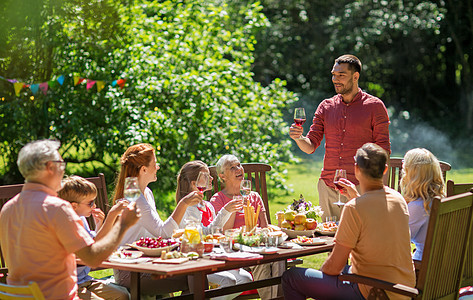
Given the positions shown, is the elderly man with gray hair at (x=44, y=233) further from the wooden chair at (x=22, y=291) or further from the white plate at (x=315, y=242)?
the white plate at (x=315, y=242)

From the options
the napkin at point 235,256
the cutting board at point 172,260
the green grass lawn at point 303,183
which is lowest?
the green grass lawn at point 303,183

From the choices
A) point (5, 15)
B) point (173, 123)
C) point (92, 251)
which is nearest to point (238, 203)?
point (92, 251)

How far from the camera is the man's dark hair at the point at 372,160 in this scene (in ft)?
11.5

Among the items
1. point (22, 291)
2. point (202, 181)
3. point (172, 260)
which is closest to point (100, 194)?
point (202, 181)

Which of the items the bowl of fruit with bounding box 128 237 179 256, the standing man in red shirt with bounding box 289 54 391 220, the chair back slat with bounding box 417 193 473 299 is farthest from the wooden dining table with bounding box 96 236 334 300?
the standing man in red shirt with bounding box 289 54 391 220

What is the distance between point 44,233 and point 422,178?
8.19 ft

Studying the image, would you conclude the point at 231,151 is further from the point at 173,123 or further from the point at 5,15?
the point at 5,15

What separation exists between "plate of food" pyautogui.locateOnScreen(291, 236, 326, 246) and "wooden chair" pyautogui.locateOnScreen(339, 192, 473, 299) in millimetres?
560

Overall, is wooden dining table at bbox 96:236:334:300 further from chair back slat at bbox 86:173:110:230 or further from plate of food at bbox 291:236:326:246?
chair back slat at bbox 86:173:110:230

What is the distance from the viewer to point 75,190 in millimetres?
4066

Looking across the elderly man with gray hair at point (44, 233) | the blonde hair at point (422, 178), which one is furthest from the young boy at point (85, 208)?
A: the blonde hair at point (422, 178)

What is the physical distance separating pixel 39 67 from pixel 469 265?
700cm

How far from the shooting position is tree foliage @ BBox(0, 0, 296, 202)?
29.0 feet

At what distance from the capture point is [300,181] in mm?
11820
